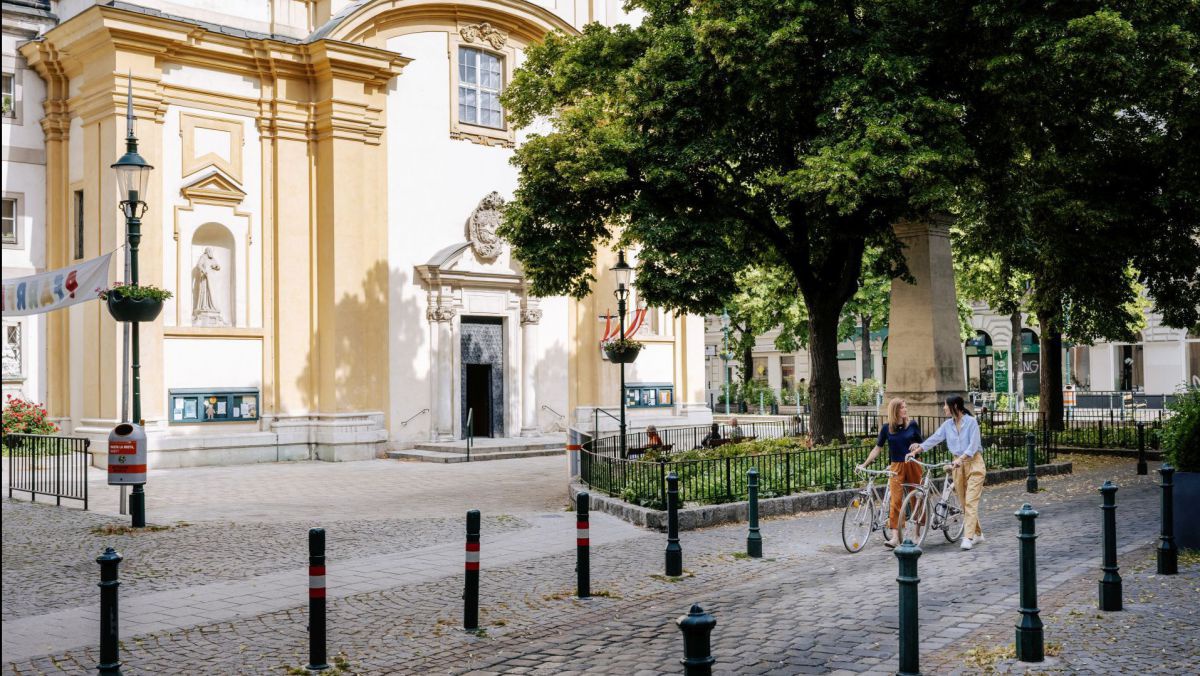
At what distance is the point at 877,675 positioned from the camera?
6.66 meters

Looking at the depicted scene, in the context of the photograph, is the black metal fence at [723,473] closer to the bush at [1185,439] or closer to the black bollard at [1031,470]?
the black bollard at [1031,470]

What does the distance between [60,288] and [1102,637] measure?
12.3 meters

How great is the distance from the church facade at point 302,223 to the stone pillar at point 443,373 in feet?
0.20

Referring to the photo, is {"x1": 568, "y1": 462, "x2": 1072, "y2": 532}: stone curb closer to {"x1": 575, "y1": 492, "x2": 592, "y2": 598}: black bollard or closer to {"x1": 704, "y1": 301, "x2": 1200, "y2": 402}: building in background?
{"x1": 575, "y1": 492, "x2": 592, "y2": 598}: black bollard

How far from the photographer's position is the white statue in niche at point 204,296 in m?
25.8

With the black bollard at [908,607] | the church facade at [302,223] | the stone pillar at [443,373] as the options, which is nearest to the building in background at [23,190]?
the church facade at [302,223]

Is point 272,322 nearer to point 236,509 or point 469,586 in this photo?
point 236,509

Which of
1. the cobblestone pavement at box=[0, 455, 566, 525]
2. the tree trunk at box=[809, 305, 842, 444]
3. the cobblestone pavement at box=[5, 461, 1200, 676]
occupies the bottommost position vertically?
the cobblestone pavement at box=[0, 455, 566, 525]

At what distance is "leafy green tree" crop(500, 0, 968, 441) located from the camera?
55.5 ft

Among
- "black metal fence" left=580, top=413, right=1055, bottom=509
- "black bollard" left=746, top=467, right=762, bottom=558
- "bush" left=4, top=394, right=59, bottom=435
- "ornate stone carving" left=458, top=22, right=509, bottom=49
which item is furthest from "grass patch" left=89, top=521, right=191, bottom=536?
"ornate stone carving" left=458, top=22, right=509, bottom=49

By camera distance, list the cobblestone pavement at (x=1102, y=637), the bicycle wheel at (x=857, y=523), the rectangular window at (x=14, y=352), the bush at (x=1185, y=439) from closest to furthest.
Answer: the cobblestone pavement at (x=1102, y=637) < the bush at (x=1185, y=439) < the bicycle wheel at (x=857, y=523) < the rectangular window at (x=14, y=352)

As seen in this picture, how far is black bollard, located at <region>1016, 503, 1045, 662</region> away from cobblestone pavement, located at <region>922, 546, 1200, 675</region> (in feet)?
0.29

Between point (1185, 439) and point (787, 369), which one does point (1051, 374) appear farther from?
point (787, 369)

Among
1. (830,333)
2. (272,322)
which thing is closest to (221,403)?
(272,322)
